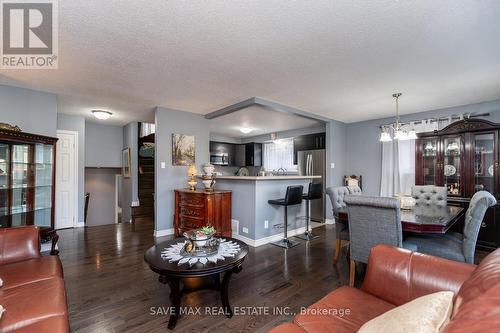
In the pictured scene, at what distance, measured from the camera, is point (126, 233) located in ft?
14.5

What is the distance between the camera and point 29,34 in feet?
6.77

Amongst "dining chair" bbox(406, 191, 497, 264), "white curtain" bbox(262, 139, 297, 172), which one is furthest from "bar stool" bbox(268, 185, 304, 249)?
"white curtain" bbox(262, 139, 297, 172)

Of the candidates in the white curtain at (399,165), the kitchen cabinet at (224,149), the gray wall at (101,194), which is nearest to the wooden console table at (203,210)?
the kitchen cabinet at (224,149)

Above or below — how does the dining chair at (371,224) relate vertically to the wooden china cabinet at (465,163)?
below

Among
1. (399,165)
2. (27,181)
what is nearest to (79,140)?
(27,181)

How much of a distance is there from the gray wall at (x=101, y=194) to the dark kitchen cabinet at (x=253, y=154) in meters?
3.91

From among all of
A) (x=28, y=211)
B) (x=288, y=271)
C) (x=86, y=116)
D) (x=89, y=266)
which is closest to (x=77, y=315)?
(x=89, y=266)

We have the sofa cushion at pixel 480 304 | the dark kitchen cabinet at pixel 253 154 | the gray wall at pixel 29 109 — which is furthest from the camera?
the dark kitchen cabinet at pixel 253 154

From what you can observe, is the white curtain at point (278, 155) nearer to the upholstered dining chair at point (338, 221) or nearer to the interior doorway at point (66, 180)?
the upholstered dining chair at point (338, 221)

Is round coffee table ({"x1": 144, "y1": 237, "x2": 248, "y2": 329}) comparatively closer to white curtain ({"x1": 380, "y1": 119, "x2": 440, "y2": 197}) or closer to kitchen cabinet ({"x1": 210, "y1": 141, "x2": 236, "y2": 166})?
white curtain ({"x1": 380, "y1": 119, "x2": 440, "y2": 197})

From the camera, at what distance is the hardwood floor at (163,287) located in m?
1.83

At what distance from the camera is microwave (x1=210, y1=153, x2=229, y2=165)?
734cm

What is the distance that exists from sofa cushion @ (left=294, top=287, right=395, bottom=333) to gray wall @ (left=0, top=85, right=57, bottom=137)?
441 centimetres

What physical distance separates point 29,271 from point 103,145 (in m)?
4.94
